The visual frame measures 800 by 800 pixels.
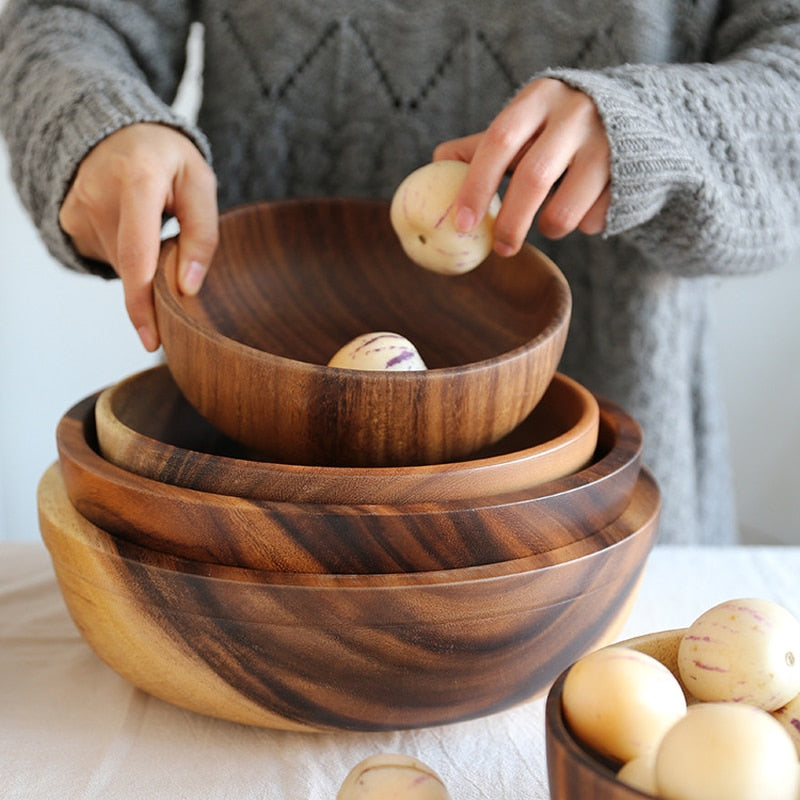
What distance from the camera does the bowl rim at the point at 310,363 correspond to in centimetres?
43

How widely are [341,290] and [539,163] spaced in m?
0.20

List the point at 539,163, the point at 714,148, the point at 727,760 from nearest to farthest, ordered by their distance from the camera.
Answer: the point at 727,760 → the point at 539,163 → the point at 714,148

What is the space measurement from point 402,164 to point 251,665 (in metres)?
0.53

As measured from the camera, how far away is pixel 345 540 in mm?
400

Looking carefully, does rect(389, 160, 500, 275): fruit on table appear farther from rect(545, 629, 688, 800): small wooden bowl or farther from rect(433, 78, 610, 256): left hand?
rect(545, 629, 688, 800): small wooden bowl

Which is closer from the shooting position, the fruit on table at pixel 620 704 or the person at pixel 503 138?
the fruit on table at pixel 620 704

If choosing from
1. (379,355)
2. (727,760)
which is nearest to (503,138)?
(379,355)

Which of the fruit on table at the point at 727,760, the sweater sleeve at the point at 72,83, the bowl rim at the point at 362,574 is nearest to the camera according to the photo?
the fruit on table at the point at 727,760

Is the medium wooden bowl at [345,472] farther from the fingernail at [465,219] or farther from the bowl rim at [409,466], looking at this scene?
the fingernail at [465,219]

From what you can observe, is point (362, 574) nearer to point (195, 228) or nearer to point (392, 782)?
point (392, 782)

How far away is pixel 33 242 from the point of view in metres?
1.68

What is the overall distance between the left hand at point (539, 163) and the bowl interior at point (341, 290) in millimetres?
46

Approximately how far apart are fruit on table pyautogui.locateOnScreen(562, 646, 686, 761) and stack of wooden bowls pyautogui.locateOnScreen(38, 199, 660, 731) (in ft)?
0.28

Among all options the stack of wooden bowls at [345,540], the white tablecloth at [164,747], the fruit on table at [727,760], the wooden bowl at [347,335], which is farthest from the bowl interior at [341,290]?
the fruit on table at [727,760]
